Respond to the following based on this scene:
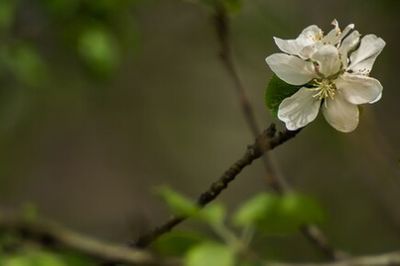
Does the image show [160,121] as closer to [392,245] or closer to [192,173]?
[192,173]

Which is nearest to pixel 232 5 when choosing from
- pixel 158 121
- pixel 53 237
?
pixel 53 237

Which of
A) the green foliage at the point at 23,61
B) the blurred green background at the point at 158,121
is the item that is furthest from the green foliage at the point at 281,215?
the green foliage at the point at 23,61

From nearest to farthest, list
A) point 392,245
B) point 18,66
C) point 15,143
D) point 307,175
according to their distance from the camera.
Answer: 1. point 18,66
2. point 392,245
3. point 307,175
4. point 15,143

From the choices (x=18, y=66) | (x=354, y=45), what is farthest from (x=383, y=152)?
(x=354, y=45)

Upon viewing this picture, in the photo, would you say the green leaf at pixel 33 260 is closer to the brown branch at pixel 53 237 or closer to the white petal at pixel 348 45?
the brown branch at pixel 53 237

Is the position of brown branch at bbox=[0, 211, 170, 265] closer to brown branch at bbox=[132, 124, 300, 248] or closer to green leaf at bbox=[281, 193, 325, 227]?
green leaf at bbox=[281, 193, 325, 227]

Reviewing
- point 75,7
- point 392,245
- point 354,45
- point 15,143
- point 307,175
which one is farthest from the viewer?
point 15,143

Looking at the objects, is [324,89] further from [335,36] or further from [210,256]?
[210,256]

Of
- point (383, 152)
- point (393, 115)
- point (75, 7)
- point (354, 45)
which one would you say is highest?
point (354, 45)
